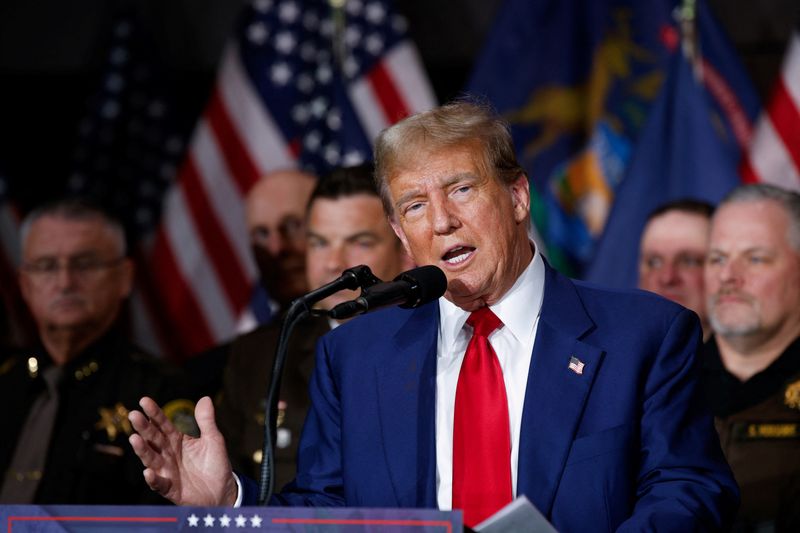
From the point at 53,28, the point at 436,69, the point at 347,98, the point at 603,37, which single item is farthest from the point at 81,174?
the point at 603,37

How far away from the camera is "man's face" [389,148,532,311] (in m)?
2.50

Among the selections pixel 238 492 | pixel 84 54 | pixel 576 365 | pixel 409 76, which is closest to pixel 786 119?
pixel 409 76

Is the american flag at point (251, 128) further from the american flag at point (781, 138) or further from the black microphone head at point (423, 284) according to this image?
the black microphone head at point (423, 284)

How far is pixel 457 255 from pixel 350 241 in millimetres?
1288

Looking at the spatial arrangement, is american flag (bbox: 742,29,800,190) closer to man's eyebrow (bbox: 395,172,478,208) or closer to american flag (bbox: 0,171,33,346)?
man's eyebrow (bbox: 395,172,478,208)

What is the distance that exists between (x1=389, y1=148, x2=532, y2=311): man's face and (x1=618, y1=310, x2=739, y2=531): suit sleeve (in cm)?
39

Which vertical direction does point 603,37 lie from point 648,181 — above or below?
above

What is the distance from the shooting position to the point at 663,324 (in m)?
2.43

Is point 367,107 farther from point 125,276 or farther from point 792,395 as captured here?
point 792,395

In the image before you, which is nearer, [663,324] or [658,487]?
[658,487]

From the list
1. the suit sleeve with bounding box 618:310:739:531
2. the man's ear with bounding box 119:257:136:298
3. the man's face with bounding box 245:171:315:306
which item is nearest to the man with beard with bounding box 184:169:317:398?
the man's face with bounding box 245:171:315:306

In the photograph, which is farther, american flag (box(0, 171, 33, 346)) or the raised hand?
american flag (box(0, 171, 33, 346))

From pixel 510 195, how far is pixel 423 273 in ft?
1.56

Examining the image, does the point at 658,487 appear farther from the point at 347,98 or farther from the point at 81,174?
the point at 81,174
